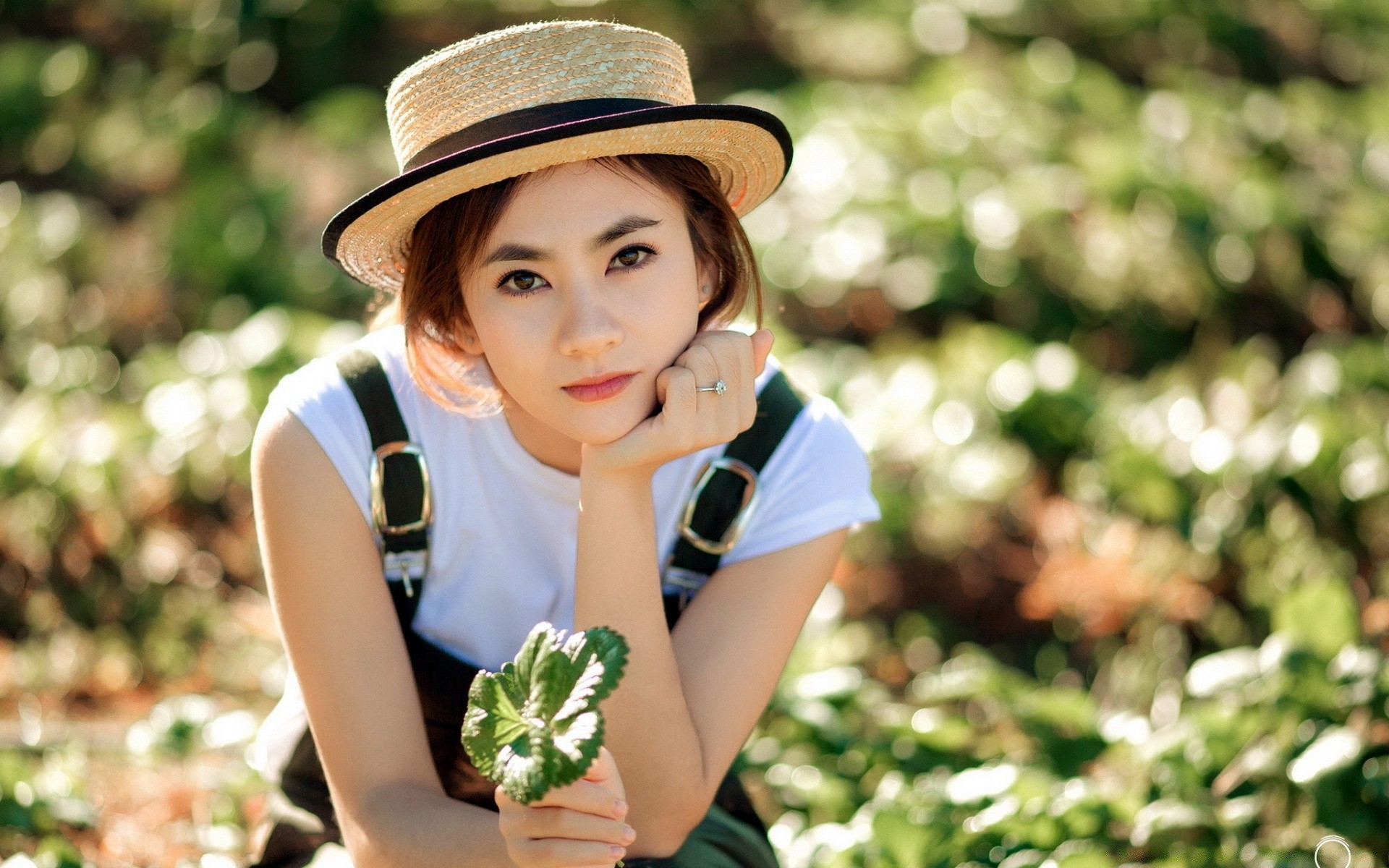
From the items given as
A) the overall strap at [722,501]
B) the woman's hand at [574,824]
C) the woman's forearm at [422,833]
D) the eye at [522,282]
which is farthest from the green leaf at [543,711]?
the overall strap at [722,501]

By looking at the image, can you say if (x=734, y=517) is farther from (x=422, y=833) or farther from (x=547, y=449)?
(x=422, y=833)

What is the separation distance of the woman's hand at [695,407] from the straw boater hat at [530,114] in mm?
290

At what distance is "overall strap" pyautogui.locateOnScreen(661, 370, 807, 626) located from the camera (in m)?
2.10

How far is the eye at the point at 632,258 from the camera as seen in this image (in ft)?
6.04

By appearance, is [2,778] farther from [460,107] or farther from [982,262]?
[982,262]

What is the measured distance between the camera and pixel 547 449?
2.13 metres

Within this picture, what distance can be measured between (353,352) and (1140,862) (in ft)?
5.52

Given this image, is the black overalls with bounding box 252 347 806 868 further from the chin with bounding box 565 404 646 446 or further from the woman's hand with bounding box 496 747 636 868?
the woman's hand with bounding box 496 747 636 868

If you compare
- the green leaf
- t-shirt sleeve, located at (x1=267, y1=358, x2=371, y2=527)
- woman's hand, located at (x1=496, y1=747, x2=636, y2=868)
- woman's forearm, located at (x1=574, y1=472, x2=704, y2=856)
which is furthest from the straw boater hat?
woman's hand, located at (x1=496, y1=747, x2=636, y2=868)

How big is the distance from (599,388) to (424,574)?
1.73 feet

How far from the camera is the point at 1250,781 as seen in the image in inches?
100

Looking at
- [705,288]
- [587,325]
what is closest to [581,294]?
[587,325]

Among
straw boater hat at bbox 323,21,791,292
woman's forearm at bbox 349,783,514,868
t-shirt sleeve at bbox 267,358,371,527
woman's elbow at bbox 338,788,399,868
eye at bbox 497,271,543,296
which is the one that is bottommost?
woman's elbow at bbox 338,788,399,868

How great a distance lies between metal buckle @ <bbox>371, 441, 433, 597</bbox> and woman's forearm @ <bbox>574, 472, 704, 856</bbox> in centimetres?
33
